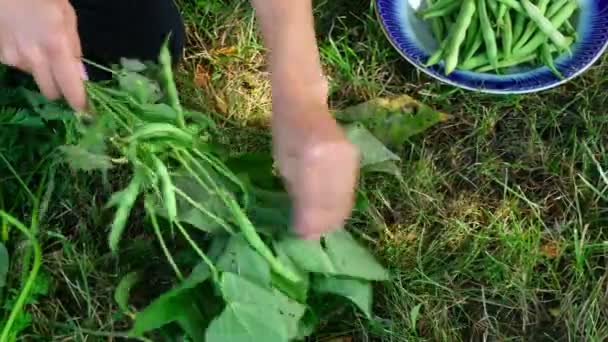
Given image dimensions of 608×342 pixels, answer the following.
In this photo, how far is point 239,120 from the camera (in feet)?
5.13

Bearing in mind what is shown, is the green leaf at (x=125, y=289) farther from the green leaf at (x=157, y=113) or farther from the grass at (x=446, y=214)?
the green leaf at (x=157, y=113)

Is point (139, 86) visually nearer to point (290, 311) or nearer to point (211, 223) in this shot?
point (211, 223)

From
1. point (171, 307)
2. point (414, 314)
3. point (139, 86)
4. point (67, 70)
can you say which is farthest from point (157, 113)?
point (414, 314)

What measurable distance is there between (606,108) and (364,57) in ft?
1.45

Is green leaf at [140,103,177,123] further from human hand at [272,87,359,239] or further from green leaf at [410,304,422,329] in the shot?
green leaf at [410,304,422,329]

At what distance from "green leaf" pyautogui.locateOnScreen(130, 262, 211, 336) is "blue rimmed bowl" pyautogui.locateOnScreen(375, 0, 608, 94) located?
0.56 meters

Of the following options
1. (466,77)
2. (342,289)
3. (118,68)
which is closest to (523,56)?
(466,77)

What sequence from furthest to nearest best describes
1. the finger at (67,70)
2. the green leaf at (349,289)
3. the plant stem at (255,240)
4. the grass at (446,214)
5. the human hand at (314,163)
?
the grass at (446,214)
the green leaf at (349,289)
the plant stem at (255,240)
the finger at (67,70)
the human hand at (314,163)

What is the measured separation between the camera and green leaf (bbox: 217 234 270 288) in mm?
1199

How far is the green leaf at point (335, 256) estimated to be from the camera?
4.04 feet

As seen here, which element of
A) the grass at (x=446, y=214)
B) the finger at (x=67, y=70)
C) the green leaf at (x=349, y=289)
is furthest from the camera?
the grass at (x=446, y=214)

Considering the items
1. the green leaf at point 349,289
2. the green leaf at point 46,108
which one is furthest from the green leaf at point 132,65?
the green leaf at point 349,289

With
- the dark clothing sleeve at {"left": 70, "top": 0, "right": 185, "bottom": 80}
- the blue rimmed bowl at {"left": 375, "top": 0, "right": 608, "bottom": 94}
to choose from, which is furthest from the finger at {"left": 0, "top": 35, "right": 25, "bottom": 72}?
the blue rimmed bowl at {"left": 375, "top": 0, "right": 608, "bottom": 94}

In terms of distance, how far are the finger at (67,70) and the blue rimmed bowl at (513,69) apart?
25.3 inches
